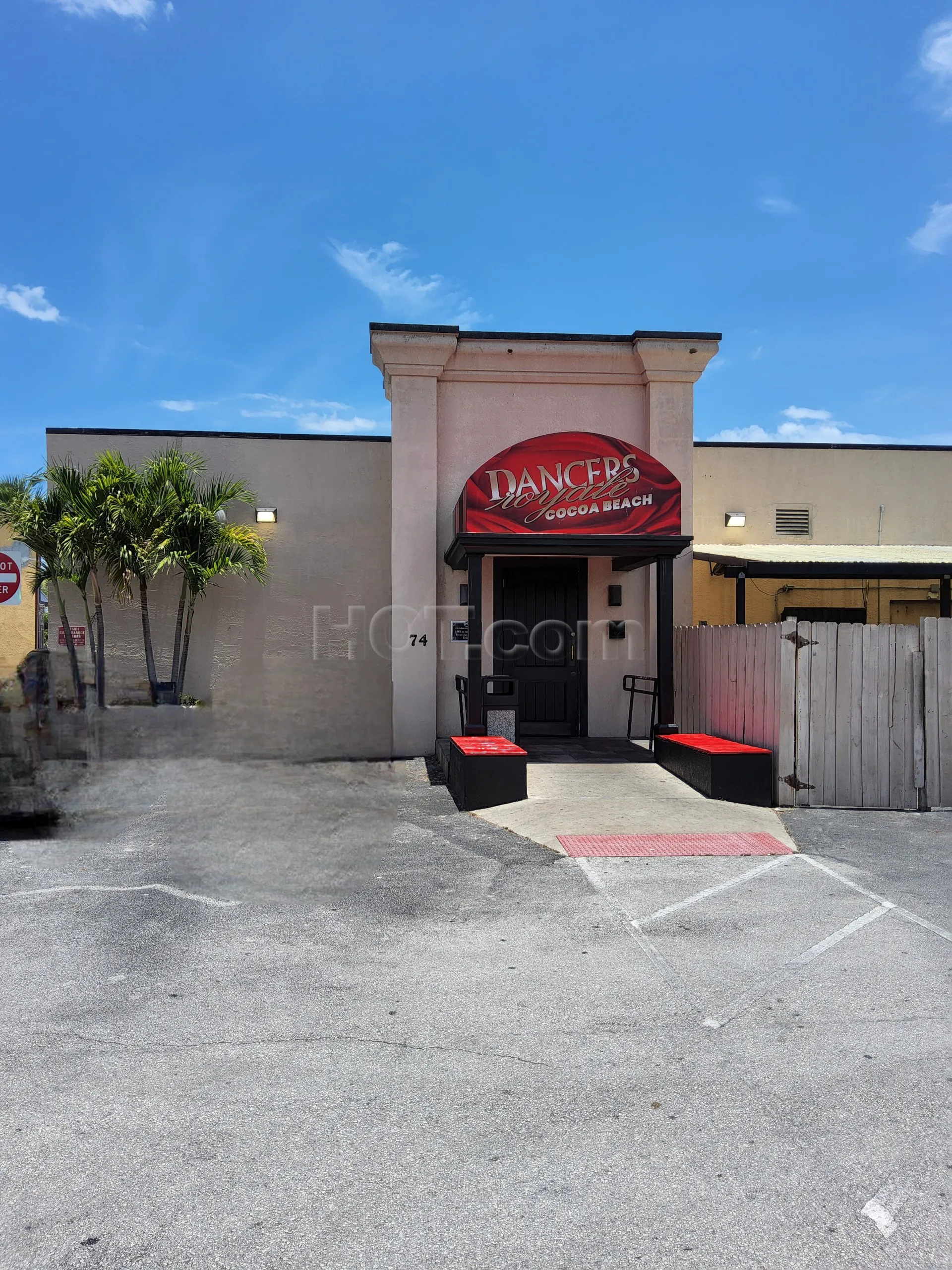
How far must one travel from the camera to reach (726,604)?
14.0 meters

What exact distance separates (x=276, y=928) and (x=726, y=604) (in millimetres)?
10831

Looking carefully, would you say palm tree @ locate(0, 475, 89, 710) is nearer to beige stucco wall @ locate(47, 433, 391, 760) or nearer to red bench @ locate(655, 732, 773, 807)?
beige stucco wall @ locate(47, 433, 391, 760)

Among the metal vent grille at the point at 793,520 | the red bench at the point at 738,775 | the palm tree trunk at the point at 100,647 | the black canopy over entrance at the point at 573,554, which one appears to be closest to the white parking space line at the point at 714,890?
the red bench at the point at 738,775

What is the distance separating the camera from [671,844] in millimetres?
6938

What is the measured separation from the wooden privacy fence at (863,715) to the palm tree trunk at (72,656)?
1054 centimetres

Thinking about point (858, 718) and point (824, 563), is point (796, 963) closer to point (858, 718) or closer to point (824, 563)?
point (858, 718)

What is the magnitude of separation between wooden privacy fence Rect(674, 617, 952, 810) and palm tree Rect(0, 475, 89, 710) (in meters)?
10.4

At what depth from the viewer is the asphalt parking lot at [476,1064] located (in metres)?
2.37

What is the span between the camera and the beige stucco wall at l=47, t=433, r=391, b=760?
13.2 metres

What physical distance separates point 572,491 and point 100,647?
7.94 m

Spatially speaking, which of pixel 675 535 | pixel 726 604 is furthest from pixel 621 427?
pixel 726 604

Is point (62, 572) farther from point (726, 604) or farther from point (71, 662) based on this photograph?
point (726, 604)

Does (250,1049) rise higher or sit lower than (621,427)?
lower

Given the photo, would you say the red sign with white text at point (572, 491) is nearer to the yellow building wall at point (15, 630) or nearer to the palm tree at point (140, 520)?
the palm tree at point (140, 520)
